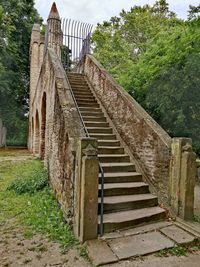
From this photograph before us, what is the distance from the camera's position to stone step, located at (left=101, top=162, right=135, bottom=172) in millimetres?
5344

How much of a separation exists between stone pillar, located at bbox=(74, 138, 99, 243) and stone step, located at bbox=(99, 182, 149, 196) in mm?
924

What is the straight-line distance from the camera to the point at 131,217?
13.8ft

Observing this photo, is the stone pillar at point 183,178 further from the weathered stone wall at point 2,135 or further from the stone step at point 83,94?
the weathered stone wall at point 2,135

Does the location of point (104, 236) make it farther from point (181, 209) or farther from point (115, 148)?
point (115, 148)

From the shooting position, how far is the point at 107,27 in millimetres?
20156

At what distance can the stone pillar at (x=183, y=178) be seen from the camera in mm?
4359

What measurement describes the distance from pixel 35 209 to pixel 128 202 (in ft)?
6.42

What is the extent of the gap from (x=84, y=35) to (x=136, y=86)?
12.6ft

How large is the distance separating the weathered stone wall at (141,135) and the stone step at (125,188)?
0.71 feet

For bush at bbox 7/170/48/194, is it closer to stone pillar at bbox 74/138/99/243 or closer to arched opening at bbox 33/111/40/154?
stone pillar at bbox 74/138/99/243

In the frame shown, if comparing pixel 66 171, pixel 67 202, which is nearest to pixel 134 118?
pixel 66 171

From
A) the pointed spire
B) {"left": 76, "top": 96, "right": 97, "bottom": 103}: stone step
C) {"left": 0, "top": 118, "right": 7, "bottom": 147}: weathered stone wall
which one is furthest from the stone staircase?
{"left": 0, "top": 118, "right": 7, "bottom": 147}: weathered stone wall

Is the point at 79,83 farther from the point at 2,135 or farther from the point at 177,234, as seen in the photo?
the point at 2,135

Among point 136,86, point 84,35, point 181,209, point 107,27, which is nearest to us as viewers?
point 181,209
